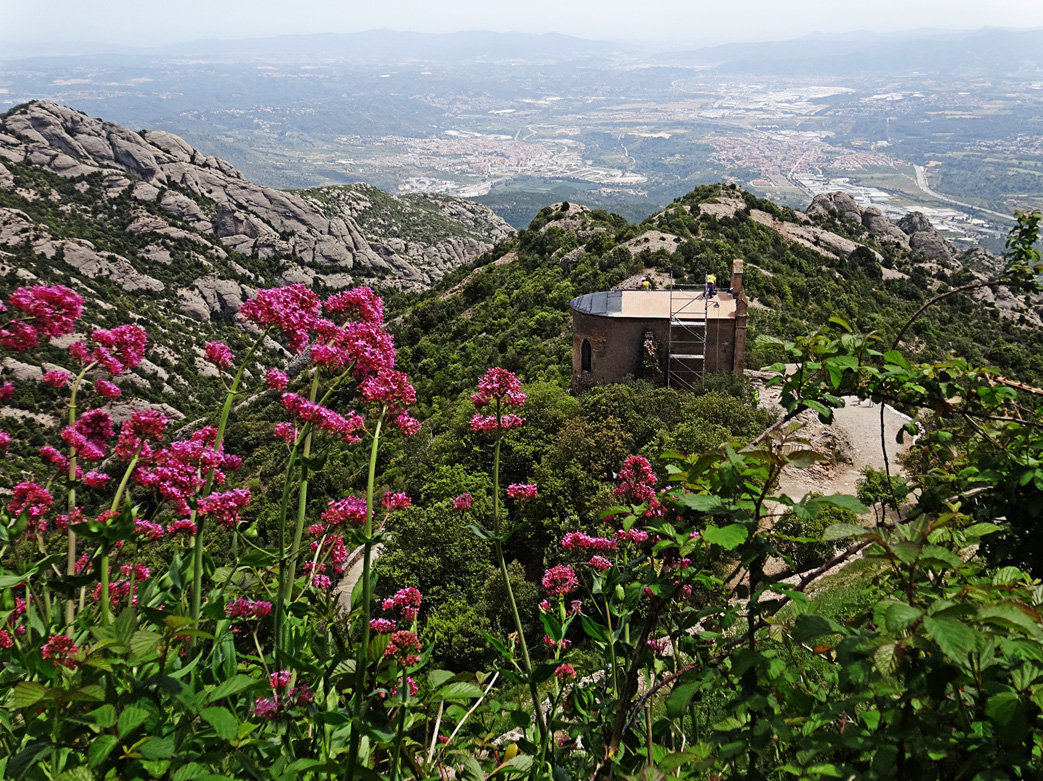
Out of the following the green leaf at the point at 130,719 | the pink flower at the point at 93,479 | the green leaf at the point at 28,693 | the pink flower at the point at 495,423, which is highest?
the pink flower at the point at 495,423

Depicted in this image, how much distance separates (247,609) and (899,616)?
260 centimetres

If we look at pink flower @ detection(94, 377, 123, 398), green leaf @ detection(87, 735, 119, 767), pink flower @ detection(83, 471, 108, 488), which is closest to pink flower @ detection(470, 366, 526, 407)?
pink flower @ detection(94, 377, 123, 398)

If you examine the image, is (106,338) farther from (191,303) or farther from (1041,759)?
(191,303)

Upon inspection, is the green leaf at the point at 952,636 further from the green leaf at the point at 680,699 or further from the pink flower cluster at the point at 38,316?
the pink flower cluster at the point at 38,316

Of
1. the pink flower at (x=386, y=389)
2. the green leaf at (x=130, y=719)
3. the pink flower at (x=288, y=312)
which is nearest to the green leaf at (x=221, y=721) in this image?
the green leaf at (x=130, y=719)

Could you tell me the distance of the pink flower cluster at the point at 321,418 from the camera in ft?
9.00

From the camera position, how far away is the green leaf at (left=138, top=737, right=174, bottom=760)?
194 centimetres

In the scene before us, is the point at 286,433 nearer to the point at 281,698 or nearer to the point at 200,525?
the point at 200,525

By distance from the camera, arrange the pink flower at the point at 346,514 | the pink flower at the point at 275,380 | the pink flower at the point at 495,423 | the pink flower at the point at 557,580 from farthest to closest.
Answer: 1. the pink flower at the point at 557,580
2. the pink flower at the point at 275,380
3. the pink flower at the point at 495,423
4. the pink flower at the point at 346,514

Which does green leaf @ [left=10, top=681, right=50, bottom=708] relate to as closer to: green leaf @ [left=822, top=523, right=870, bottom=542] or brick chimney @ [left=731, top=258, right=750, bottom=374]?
green leaf @ [left=822, top=523, right=870, bottom=542]

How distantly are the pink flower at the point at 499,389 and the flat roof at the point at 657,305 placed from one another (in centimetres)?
2144

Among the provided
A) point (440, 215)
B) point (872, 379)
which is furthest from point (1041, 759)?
point (440, 215)

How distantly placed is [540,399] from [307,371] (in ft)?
66.7

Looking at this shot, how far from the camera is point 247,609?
9.95ft
